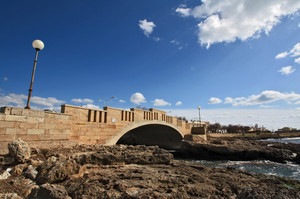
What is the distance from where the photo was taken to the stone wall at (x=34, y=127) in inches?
259

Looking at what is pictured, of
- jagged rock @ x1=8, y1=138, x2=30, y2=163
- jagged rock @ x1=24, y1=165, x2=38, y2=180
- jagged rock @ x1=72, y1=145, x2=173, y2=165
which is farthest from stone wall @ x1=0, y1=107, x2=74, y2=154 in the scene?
jagged rock @ x1=24, y1=165, x2=38, y2=180

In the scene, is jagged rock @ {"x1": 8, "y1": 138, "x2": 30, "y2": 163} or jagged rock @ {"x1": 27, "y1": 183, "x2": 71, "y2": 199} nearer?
jagged rock @ {"x1": 27, "y1": 183, "x2": 71, "y2": 199}

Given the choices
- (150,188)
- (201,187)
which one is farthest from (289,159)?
(150,188)

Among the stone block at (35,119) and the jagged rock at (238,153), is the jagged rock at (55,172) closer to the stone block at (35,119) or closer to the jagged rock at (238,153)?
the stone block at (35,119)

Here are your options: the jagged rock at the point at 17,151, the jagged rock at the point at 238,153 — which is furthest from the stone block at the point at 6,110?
the jagged rock at the point at 238,153

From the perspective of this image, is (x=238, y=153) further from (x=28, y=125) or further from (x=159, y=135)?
(x=28, y=125)

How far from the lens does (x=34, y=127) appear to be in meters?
7.48

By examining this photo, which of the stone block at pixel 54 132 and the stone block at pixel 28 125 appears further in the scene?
the stone block at pixel 54 132

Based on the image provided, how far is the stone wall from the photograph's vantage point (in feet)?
21.6

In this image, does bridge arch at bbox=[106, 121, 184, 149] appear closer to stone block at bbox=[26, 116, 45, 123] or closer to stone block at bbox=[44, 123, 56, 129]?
stone block at bbox=[44, 123, 56, 129]

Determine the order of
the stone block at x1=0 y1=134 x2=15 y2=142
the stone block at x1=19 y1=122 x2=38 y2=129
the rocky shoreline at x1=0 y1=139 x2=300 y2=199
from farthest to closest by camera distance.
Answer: the stone block at x1=19 y1=122 x2=38 y2=129, the stone block at x1=0 y1=134 x2=15 y2=142, the rocky shoreline at x1=0 y1=139 x2=300 y2=199

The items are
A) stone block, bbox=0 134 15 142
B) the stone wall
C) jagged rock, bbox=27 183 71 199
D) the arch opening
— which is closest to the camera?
jagged rock, bbox=27 183 71 199

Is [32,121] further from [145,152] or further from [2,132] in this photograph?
[145,152]

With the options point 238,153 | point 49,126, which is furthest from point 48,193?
point 238,153
